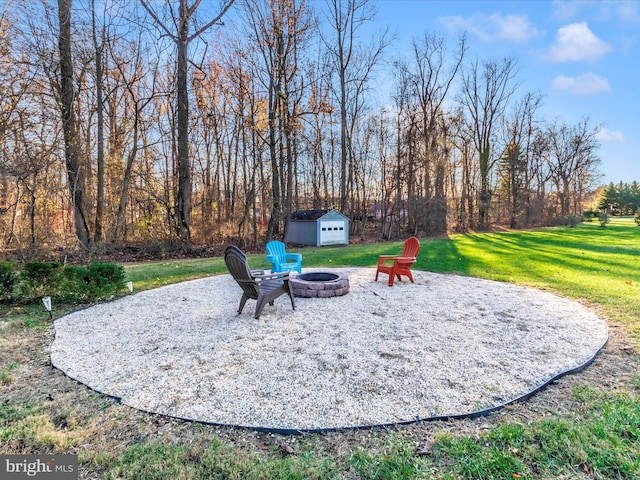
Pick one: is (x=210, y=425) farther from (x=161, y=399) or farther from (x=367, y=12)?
(x=367, y=12)

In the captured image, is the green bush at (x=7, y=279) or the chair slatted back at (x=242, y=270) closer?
the chair slatted back at (x=242, y=270)

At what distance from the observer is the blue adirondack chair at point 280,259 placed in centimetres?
676

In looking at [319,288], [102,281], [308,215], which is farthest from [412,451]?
[308,215]

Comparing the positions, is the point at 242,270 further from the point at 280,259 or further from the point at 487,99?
the point at 487,99

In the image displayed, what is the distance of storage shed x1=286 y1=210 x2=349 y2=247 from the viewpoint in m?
16.7

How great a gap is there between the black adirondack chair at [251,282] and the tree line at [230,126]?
5.78 metres

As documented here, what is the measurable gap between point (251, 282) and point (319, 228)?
498 inches

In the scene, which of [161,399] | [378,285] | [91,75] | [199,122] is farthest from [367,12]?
[161,399]

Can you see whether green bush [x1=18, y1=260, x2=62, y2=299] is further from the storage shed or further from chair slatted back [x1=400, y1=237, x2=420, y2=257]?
the storage shed

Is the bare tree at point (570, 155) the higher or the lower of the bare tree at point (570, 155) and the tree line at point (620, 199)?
the higher

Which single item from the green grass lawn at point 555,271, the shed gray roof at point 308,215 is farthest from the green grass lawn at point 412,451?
the shed gray roof at point 308,215

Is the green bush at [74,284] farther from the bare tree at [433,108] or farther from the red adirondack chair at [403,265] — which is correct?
the bare tree at [433,108]

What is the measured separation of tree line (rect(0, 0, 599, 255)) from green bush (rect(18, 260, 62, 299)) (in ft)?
9.81

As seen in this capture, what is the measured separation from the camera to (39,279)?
15.9ft
